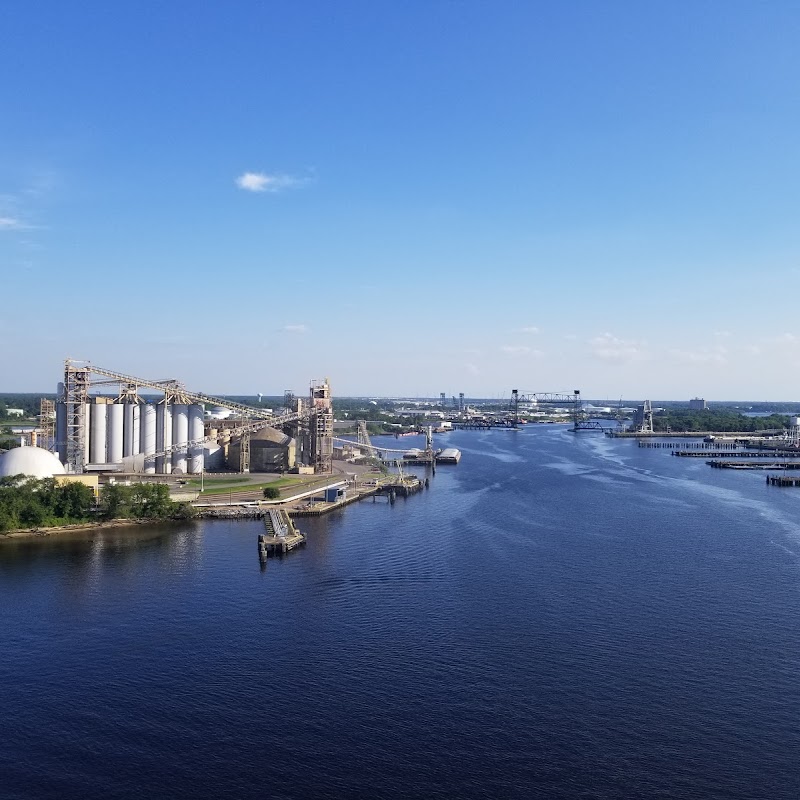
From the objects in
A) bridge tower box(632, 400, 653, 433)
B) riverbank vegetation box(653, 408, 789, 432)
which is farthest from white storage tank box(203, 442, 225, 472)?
riverbank vegetation box(653, 408, 789, 432)

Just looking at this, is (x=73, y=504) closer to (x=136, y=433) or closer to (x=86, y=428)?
(x=86, y=428)

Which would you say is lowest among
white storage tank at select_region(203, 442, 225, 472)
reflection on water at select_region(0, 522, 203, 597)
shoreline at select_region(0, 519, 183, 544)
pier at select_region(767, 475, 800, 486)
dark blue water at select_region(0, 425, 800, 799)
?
dark blue water at select_region(0, 425, 800, 799)

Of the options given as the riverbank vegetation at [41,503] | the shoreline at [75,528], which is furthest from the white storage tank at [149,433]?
the shoreline at [75,528]

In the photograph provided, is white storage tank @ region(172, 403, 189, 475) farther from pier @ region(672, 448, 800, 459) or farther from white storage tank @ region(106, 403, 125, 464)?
pier @ region(672, 448, 800, 459)

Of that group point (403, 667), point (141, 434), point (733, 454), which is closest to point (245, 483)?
point (141, 434)

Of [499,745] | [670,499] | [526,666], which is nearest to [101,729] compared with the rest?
[499,745]

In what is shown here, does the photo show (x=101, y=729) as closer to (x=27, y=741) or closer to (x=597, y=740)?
(x=27, y=741)
